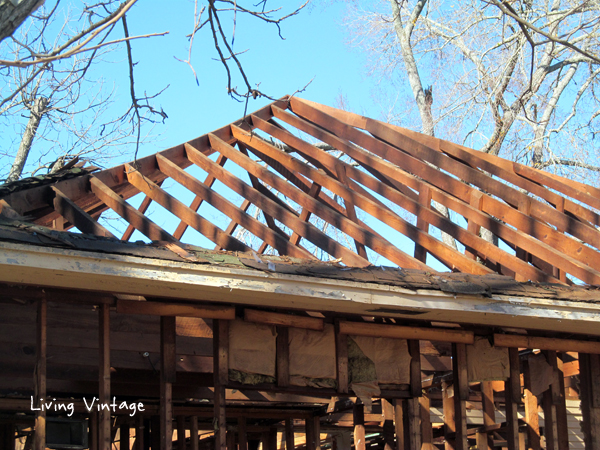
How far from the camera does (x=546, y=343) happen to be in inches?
287

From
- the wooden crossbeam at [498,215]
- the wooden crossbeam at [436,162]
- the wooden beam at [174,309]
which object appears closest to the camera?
the wooden beam at [174,309]

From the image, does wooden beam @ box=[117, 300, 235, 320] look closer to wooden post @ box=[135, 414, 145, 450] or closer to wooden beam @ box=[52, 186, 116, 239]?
wooden beam @ box=[52, 186, 116, 239]

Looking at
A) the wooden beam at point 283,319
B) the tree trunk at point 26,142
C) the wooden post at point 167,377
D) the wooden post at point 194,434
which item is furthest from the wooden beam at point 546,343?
the tree trunk at point 26,142

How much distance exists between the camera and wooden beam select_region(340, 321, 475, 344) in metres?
6.66

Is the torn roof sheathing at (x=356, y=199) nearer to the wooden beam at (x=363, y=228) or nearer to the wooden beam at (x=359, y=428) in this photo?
the wooden beam at (x=363, y=228)

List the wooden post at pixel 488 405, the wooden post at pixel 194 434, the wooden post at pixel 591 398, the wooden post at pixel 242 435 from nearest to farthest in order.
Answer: the wooden post at pixel 591 398 < the wooden post at pixel 488 405 < the wooden post at pixel 194 434 < the wooden post at pixel 242 435

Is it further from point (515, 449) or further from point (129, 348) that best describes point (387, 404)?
point (129, 348)

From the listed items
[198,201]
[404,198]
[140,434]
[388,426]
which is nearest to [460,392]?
[388,426]

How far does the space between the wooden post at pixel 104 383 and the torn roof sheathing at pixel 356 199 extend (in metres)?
0.98

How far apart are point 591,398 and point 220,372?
4.27m

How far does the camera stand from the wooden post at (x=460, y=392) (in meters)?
6.89

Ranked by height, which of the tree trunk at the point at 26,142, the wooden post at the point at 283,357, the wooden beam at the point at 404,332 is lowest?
the wooden post at the point at 283,357

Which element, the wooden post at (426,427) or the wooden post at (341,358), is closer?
the wooden post at (341,358)

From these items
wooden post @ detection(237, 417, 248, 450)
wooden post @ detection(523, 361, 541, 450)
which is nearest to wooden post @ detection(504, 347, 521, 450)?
wooden post @ detection(523, 361, 541, 450)
